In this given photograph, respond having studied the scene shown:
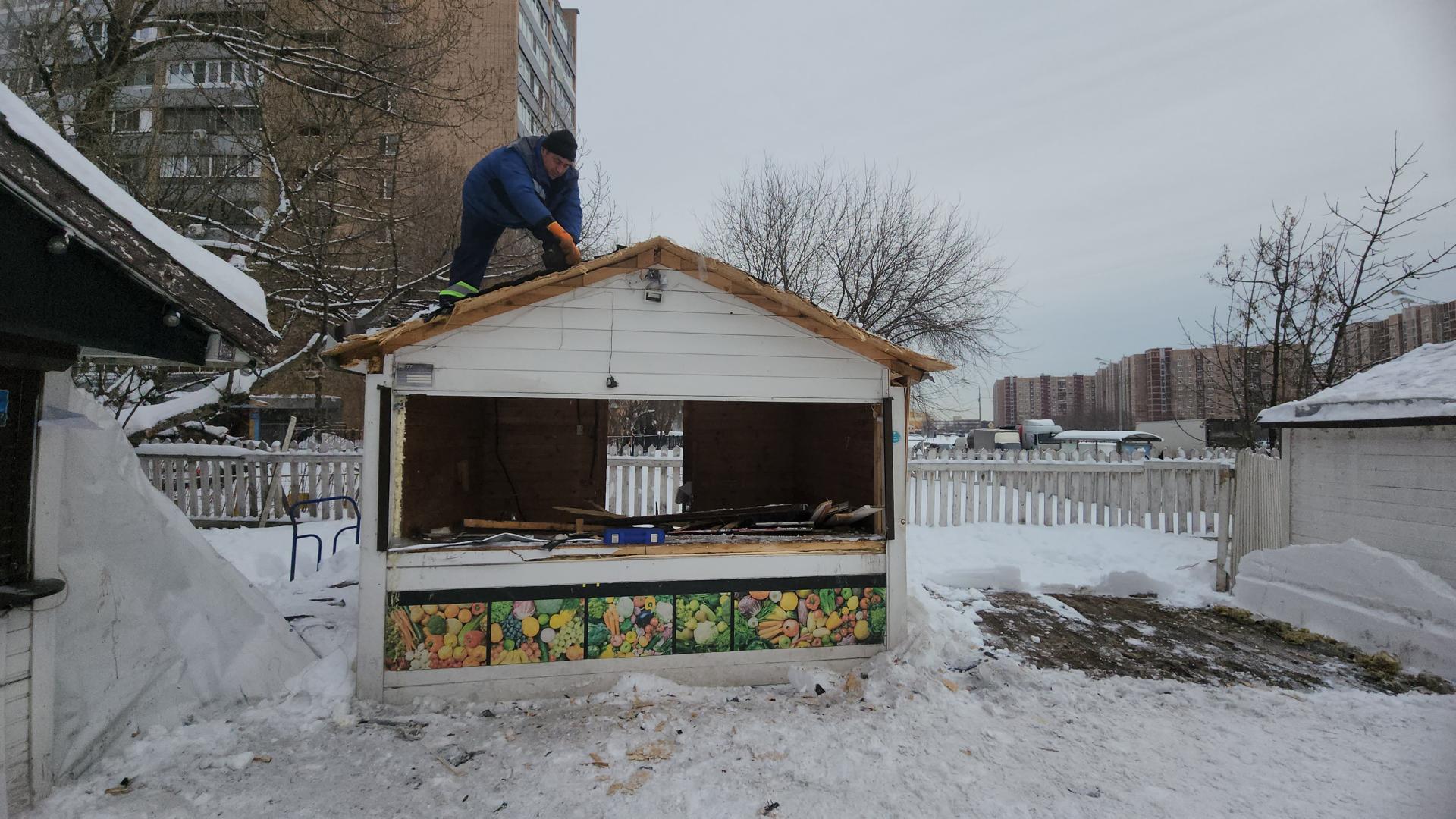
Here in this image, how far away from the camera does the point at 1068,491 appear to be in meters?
11.1

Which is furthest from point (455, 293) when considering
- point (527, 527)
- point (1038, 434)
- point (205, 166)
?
point (1038, 434)

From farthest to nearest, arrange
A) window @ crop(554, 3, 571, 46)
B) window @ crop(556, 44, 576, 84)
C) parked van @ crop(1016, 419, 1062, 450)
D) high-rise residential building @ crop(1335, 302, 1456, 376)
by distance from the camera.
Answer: window @ crop(556, 44, 576, 84), window @ crop(554, 3, 571, 46), parked van @ crop(1016, 419, 1062, 450), high-rise residential building @ crop(1335, 302, 1456, 376)

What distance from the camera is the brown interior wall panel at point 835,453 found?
6488 mm

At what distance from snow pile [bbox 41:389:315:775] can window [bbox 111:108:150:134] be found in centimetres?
806

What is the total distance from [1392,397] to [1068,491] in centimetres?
547

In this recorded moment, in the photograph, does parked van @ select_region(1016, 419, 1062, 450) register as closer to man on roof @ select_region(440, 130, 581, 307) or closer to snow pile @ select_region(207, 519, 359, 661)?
man on roof @ select_region(440, 130, 581, 307)

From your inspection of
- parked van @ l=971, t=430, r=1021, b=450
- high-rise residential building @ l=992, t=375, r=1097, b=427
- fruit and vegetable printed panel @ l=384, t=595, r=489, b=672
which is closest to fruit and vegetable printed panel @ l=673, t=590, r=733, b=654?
fruit and vegetable printed panel @ l=384, t=595, r=489, b=672

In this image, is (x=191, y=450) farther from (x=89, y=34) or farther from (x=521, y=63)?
(x=521, y=63)

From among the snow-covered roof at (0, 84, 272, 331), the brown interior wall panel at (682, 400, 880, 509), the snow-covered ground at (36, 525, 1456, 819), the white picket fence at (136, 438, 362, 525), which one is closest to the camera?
the snow-covered roof at (0, 84, 272, 331)

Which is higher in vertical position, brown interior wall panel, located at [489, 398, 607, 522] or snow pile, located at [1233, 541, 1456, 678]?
brown interior wall panel, located at [489, 398, 607, 522]

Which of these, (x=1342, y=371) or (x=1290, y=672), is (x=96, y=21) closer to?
(x=1290, y=672)

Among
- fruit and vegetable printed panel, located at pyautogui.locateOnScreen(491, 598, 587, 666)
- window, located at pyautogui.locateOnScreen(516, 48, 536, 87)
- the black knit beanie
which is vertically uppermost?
window, located at pyautogui.locateOnScreen(516, 48, 536, 87)

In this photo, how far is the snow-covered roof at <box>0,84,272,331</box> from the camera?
279 centimetres

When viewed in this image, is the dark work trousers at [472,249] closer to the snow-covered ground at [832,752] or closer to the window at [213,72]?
the snow-covered ground at [832,752]
